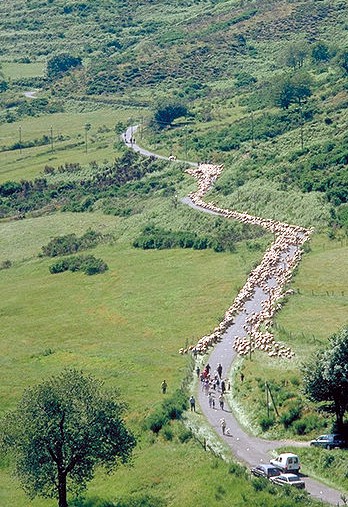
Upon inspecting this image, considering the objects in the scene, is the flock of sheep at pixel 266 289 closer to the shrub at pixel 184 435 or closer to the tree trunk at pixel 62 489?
the shrub at pixel 184 435

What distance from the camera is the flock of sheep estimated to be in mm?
77644

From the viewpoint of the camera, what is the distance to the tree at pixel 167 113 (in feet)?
631

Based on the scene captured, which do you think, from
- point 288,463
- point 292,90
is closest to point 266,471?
point 288,463

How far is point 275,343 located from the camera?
76.3 metres

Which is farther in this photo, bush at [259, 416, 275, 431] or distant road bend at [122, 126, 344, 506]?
bush at [259, 416, 275, 431]

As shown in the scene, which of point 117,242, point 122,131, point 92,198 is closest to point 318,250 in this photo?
point 117,242

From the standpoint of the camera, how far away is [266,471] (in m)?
55.8

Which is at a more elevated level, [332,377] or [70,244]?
[332,377]

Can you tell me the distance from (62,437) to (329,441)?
15.8 meters

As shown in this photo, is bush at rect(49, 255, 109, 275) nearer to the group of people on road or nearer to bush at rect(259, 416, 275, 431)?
the group of people on road

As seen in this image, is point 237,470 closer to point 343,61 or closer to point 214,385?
point 214,385

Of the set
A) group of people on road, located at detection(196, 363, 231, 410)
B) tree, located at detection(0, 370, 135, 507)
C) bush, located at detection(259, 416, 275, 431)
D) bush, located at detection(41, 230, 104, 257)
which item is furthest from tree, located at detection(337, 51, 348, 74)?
tree, located at detection(0, 370, 135, 507)

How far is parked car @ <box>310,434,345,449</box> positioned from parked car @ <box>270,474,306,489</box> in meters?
4.10

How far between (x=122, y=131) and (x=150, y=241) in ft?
261
